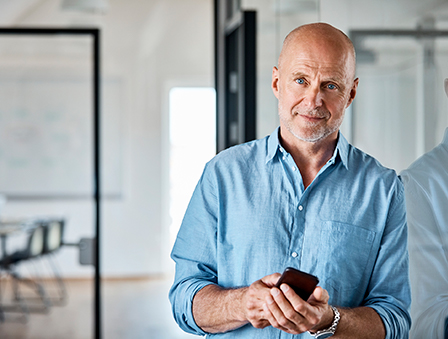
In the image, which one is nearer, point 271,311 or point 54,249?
point 271,311

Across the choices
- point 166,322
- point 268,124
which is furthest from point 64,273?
point 268,124

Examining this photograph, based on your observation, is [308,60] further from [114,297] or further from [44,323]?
[114,297]

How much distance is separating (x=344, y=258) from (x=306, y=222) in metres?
0.10

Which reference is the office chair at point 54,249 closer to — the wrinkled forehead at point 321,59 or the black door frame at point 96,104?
the black door frame at point 96,104

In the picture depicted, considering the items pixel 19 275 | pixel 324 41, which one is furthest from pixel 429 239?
→ pixel 19 275

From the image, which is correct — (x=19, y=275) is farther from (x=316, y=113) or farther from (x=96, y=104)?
(x=316, y=113)

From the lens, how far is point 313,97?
913 mm

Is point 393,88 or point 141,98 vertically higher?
point 141,98

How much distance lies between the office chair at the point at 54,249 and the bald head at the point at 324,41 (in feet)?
6.56

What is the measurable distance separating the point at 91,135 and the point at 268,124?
1.19 m

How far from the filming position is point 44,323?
8.70 feet

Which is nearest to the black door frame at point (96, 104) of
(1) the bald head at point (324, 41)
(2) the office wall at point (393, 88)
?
(2) the office wall at point (393, 88)

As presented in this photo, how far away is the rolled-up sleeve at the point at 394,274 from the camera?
92 cm

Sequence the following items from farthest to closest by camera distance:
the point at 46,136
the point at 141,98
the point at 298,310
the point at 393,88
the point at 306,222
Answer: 1. the point at 141,98
2. the point at 46,136
3. the point at 393,88
4. the point at 306,222
5. the point at 298,310
